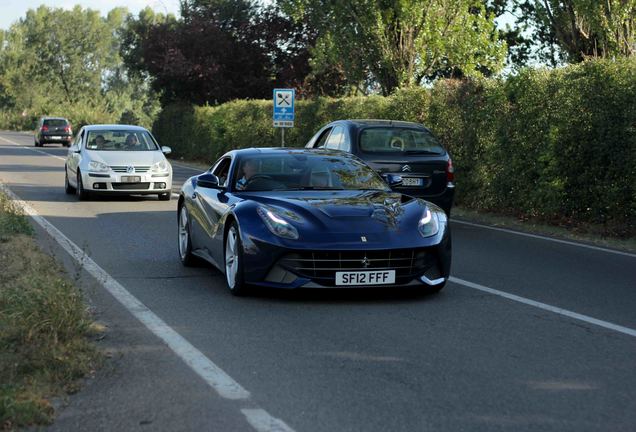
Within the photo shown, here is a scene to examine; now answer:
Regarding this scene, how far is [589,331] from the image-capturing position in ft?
25.6

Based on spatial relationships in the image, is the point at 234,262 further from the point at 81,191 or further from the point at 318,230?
the point at 81,191

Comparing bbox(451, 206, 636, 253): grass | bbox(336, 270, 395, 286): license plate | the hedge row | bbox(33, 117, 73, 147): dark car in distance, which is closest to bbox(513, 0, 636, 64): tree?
the hedge row

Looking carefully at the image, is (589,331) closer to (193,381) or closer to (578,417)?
(578,417)

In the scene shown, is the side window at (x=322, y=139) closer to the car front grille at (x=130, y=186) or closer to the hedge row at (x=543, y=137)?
the hedge row at (x=543, y=137)

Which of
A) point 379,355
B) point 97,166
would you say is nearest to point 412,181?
point 97,166

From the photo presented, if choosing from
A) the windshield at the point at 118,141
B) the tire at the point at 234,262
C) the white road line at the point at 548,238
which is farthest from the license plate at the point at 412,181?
the windshield at the point at 118,141

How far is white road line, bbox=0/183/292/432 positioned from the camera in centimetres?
534

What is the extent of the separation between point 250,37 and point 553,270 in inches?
1578

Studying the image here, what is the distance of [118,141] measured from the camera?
2177 cm

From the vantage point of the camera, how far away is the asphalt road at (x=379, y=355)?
539 cm

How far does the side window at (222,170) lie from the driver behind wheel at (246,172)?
30cm

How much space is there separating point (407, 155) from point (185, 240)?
5.95 m

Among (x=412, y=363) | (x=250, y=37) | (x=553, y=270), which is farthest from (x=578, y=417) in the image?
(x=250, y=37)

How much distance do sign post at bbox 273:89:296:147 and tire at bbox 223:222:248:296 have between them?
2057 centimetres
